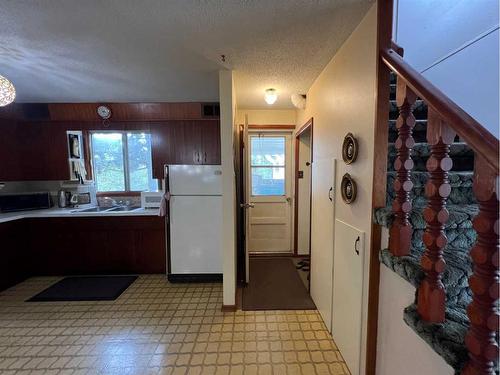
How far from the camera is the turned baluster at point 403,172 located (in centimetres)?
108

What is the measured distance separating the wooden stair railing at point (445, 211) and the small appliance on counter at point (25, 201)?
13.9ft

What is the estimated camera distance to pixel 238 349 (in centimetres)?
190

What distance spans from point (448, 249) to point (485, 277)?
1.80 ft

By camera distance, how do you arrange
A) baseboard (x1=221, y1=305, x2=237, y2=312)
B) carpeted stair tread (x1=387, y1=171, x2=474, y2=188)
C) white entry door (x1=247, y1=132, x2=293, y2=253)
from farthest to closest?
white entry door (x1=247, y1=132, x2=293, y2=253)
baseboard (x1=221, y1=305, x2=237, y2=312)
carpeted stair tread (x1=387, y1=171, x2=474, y2=188)

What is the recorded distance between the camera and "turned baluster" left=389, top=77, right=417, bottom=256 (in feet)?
3.56

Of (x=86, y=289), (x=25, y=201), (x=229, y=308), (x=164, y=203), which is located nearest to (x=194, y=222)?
(x=164, y=203)

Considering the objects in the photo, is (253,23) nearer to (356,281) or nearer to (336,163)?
(336,163)

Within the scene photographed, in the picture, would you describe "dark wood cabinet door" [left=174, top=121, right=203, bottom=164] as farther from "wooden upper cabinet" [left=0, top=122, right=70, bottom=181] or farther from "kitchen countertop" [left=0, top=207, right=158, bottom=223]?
"wooden upper cabinet" [left=0, top=122, right=70, bottom=181]

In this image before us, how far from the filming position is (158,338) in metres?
2.02

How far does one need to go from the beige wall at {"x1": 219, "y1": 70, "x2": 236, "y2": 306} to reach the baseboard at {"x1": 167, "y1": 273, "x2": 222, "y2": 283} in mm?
645

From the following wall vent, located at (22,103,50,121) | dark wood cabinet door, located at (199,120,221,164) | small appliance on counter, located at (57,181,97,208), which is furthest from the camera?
small appliance on counter, located at (57,181,97,208)

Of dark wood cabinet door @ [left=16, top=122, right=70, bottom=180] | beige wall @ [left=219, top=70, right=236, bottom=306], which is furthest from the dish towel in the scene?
dark wood cabinet door @ [left=16, top=122, right=70, bottom=180]

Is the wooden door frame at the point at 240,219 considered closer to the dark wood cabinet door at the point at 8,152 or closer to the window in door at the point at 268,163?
the window in door at the point at 268,163

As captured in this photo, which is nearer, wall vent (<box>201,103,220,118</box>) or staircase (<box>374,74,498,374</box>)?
staircase (<box>374,74,498,374</box>)
